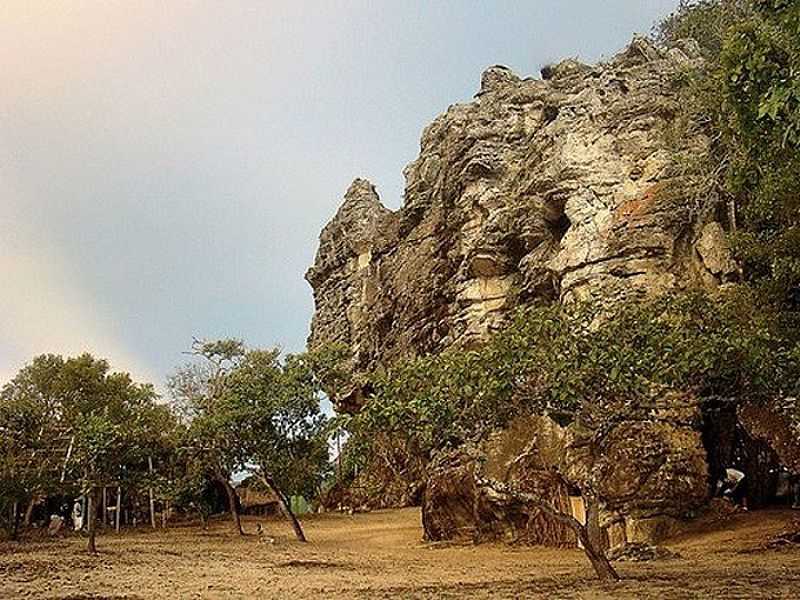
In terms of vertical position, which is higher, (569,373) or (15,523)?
(569,373)

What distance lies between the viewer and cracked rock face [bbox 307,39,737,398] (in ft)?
71.1

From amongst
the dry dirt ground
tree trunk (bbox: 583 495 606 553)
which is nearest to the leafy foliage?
tree trunk (bbox: 583 495 606 553)

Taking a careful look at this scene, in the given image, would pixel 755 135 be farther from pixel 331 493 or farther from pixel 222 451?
pixel 331 493

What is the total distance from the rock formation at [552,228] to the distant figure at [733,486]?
6179mm

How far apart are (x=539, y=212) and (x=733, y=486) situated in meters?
11.6

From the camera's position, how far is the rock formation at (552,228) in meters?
20.6

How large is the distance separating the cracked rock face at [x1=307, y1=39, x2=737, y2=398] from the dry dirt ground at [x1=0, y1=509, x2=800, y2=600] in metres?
6.75

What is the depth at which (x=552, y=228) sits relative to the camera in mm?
25969

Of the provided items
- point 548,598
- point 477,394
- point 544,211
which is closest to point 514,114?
point 544,211

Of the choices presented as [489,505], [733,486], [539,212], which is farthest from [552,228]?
[733,486]

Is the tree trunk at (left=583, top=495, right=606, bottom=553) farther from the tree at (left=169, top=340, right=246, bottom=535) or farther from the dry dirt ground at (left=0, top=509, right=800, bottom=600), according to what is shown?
the tree at (left=169, top=340, right=246, bottom=535)

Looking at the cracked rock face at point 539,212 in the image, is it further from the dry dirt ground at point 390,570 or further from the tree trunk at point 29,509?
the tree trunk at point 29,509

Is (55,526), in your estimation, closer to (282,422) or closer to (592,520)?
(282,422)

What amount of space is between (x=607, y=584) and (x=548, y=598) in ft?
6.09
